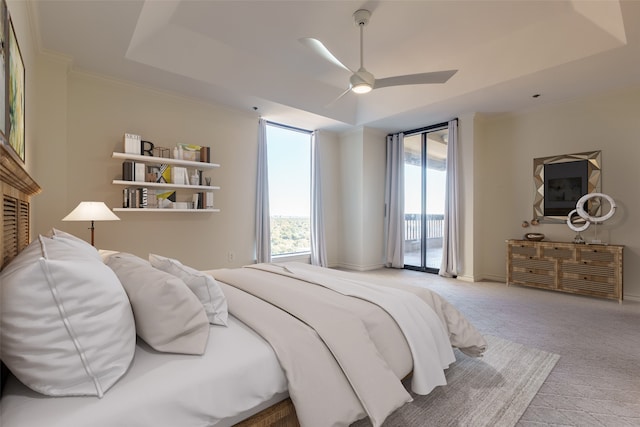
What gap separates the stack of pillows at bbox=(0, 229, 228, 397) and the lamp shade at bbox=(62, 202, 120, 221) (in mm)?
2078

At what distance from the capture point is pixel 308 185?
565cm

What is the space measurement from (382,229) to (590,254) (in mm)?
3072

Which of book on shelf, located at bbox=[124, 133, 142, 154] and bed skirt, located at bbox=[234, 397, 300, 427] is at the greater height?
book on shelf, located at bbox=[124, 133, 142, 154]

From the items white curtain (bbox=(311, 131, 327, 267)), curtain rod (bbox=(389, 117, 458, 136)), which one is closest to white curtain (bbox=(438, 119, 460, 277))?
curtain rod (bbox=(389, 117, 458, 136))

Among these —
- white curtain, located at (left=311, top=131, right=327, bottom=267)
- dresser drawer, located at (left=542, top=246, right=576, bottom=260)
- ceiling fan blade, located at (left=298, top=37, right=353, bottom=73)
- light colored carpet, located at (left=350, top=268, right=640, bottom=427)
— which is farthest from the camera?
white curtain, located at (left=311, top=131, right=327, bottom=267)

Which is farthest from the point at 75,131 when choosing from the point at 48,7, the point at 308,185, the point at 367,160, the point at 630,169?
the point at 630,169

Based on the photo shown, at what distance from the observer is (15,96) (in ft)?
5.65

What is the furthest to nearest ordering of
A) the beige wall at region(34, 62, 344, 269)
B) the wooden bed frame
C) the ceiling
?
the beige wall at region(34, 62, 344, 269)
the ceiling
the wooden bed frame

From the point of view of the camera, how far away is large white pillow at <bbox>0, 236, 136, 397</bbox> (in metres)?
0.79

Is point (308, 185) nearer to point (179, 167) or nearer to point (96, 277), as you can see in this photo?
point (179, 167)

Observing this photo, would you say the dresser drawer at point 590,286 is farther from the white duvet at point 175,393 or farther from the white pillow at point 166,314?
the white pillow at point 166,314

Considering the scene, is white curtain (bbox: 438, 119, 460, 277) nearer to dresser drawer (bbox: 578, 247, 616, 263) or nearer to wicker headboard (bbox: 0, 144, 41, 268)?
dresser drawer (bbox: 578, 247, 616, 263)

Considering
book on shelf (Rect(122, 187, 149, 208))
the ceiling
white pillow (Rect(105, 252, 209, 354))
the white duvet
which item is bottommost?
the white duvet

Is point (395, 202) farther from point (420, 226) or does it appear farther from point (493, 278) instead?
point (493, 278)
